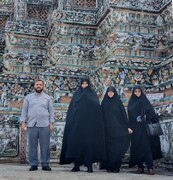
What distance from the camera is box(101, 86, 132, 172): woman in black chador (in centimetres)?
710

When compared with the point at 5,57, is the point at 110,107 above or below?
below

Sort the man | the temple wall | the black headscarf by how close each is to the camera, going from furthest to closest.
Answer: the temple wall
the black headscarf
the man

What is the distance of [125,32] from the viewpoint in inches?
426

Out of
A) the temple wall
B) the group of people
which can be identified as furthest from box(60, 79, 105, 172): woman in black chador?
the temple wall

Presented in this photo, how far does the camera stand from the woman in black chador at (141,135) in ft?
23.4

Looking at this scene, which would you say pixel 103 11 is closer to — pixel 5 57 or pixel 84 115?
pixel 5 57

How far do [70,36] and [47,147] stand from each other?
591 cm

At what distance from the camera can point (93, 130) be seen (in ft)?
22.9

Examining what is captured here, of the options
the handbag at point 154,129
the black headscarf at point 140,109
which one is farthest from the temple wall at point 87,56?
the handbag at point 154,129

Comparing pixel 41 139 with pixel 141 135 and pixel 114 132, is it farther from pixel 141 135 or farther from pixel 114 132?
pixel 141 135

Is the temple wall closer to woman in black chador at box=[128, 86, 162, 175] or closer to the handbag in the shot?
woman in black chador at box=[128, 86, 162, 175]

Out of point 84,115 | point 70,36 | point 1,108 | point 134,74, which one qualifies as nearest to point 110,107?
point 84,115

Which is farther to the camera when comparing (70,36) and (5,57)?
(5,57)

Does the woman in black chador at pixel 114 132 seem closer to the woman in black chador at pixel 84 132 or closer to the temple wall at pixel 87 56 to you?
the woman in black chador at pixel 84 132
